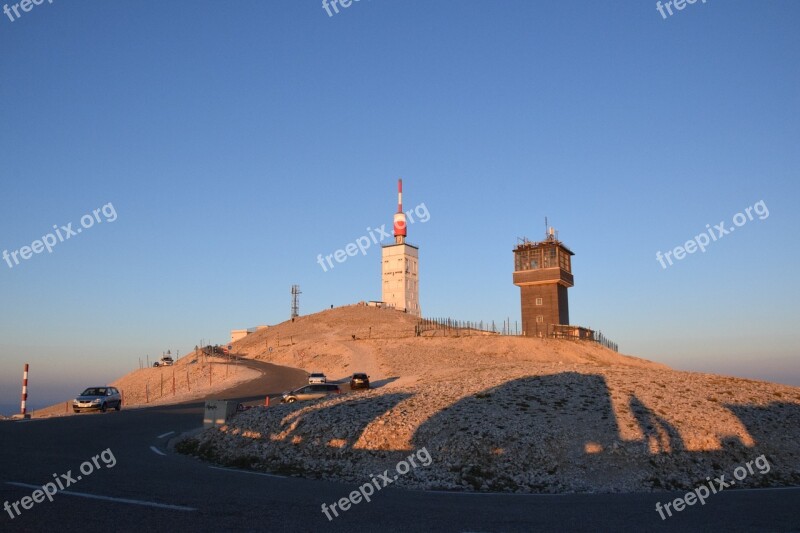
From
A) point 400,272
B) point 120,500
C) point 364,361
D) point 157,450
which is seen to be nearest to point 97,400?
point 157,450

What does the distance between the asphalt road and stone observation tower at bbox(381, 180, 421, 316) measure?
12737 cm

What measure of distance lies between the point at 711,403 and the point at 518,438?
9795mm

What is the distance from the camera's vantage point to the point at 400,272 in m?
145

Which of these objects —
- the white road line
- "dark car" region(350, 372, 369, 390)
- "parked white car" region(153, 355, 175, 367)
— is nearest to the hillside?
the white road line

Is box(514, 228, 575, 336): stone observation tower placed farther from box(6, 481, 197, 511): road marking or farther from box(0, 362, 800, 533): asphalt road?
box(6, 481, 197, 511): road marking

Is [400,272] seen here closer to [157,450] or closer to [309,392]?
[309,392]

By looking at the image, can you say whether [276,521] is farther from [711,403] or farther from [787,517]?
[711,403]

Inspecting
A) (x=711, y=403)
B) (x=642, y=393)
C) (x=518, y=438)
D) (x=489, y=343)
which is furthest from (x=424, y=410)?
(x=489, y=343)

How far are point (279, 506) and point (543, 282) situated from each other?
85157 millimetres

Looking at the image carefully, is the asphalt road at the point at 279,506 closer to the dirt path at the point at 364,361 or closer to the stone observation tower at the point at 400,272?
the dirt path at the point at 364,361

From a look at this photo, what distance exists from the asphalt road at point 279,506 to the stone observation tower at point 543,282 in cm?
7848

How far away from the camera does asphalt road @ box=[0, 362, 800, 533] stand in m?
9.52

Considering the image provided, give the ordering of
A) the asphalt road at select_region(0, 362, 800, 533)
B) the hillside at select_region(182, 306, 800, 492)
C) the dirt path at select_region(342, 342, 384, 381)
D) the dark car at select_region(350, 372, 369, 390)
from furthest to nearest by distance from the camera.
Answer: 1. the dirt path at select_region(342, 342, 384, 381)
2. the dark car at select_region(350, 372, 369, 390)
3. the hillside at select_region(182, 306, 800, 492)
4. the asphalt road at select_region(0, 362, 800, 533)

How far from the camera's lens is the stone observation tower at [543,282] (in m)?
91.9
